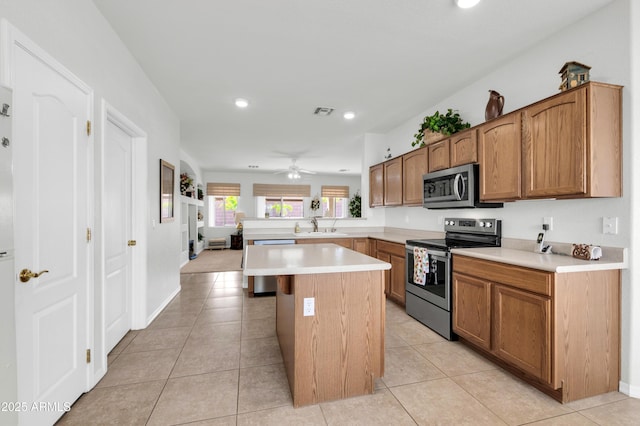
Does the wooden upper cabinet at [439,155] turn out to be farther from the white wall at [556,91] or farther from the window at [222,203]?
the window at [222,203]

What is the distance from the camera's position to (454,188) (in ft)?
9.70

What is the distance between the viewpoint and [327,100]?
12.4ft

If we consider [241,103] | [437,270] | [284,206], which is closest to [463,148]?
[437,270]

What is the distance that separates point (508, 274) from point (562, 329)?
1.44ft

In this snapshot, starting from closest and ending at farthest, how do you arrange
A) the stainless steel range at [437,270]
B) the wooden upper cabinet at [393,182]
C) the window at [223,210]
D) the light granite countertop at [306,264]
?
1. the light granite countertop at [306,264]
2. the stainless steel range at [437,270]
3. the wooden upper cabinet at [393,182]
4. the window at [223,210]

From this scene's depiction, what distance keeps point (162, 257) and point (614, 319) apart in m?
4.28

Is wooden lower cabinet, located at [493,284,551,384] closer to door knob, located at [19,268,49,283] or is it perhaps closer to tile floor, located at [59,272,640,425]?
tile floor, located at [59,272,640,425]

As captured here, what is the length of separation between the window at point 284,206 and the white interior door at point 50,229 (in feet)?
27.8

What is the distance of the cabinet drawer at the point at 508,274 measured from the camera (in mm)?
1873

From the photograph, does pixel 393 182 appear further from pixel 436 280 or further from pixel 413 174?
pixel 436 280

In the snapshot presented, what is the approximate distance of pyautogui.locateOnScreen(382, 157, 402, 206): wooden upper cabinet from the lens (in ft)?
14.0

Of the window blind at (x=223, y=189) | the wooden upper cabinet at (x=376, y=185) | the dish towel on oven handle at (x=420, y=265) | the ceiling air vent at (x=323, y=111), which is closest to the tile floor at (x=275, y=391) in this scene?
the dish towel on oven handle at (x=420, y=265)

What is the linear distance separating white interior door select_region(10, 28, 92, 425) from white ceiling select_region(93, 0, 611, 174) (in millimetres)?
919

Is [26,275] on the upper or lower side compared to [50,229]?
lower
